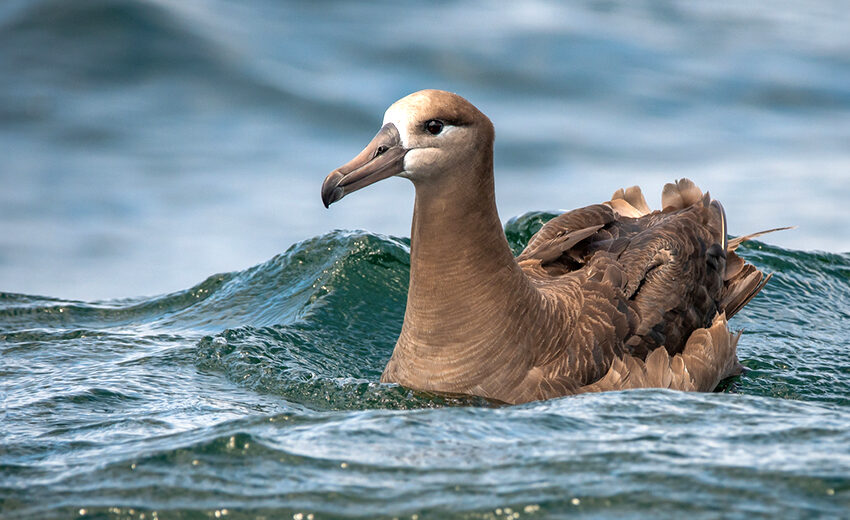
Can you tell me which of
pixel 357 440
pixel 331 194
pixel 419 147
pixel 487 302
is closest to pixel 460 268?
pixel 487 302

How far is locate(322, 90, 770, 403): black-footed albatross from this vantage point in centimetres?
538

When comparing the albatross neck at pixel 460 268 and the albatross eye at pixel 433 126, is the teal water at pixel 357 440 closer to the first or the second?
the albatross neck at pixel 460 268

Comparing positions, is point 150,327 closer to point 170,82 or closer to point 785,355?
point 785,355

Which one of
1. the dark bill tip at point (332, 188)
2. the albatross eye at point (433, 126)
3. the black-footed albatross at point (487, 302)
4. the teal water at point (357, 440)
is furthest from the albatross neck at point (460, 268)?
the dark bill tip at point (332, 188)

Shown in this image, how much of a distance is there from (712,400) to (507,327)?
4.23 feet

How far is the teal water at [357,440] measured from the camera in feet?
11.6

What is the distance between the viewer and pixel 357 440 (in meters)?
4.10

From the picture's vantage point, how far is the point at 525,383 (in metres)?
5.52

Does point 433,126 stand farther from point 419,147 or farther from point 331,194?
point 331,194

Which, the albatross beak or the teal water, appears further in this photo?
the albatross beak

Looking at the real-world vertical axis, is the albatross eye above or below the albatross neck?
above

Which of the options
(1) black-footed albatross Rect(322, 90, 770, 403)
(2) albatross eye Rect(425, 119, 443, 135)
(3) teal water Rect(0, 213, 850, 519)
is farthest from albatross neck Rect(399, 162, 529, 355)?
(3) teal water Rect(0, 213, 850, 519)

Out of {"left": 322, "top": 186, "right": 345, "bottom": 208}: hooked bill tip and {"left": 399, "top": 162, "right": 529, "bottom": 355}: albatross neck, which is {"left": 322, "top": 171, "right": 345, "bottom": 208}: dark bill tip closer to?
{"left": 322, "top": 186, "right": 345, "bottom": 208}: hooked bill tip

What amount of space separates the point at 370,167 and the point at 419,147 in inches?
10.8
